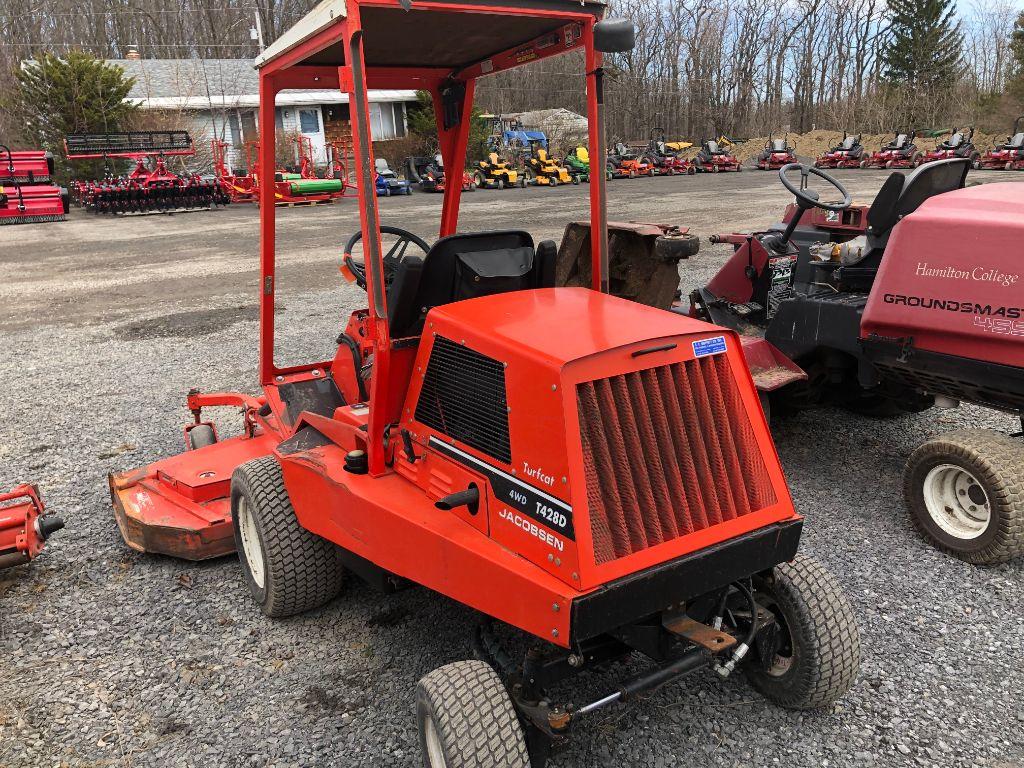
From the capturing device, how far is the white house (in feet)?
104

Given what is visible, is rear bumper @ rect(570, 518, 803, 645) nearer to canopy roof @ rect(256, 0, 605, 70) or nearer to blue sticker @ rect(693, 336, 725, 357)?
blue sticker @ rect(693, 336, 725, 357)

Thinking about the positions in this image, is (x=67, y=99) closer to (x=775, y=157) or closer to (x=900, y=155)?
(x=775, y=157)

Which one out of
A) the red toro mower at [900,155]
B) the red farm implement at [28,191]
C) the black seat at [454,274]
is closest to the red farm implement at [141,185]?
the red farm implement at [28,191]

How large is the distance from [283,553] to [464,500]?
110 cm

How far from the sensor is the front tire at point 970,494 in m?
3.41

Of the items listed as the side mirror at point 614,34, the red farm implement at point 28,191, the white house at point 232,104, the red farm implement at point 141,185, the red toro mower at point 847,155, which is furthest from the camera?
the white house at point 232,104

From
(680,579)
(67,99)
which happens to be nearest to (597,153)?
(680,579)

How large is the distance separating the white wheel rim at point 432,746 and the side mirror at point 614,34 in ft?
7.36

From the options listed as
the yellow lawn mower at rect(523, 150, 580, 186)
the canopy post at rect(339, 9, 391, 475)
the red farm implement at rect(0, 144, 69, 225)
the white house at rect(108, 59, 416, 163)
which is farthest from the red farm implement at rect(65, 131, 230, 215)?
the canopy post at rect(339, 9, 391, 475)

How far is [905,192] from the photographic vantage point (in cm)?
411

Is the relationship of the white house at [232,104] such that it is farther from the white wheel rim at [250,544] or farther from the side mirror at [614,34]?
the side mirror at [614,34]

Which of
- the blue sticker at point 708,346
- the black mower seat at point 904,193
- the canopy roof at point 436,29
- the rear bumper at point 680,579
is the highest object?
the canopy roof at point 436,29

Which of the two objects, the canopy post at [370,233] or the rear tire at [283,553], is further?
the rear tire at [283,553]

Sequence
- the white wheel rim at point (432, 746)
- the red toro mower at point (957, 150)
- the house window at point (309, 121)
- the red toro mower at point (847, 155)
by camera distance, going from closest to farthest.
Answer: the white wheel rim at point (432, 746)
the red toro mower at point (957, 150)
the red toro mower at point (847, 155)
the house window at point (309, 121)
